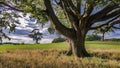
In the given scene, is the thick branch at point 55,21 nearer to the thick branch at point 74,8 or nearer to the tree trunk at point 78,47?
the tree trunk at point 78,47

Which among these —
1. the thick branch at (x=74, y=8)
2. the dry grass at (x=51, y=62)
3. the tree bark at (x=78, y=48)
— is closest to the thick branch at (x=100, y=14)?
the thick branch at (x=74, y=8)

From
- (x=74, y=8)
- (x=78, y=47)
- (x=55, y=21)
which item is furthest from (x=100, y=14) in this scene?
(x=55, y=21)

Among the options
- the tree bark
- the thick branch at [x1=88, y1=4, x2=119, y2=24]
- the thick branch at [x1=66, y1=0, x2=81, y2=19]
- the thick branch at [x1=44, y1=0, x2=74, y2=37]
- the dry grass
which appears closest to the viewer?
the dry grass

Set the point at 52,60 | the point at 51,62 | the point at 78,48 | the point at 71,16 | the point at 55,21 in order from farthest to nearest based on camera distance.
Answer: the point at 71,16
the point at 78,48
the point at 55,21
the point at 52,60
the point at 51,62

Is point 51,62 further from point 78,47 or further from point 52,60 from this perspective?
point 78,47

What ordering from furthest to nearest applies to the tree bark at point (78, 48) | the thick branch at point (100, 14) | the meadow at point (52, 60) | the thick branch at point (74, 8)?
the tree bark at point (78, 48) → the thick branch at point (74, 8) → the thick branch at point (100, 14) → the meadow at point (52, 60)

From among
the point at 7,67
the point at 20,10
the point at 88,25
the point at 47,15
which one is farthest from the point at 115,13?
the point at 7,67

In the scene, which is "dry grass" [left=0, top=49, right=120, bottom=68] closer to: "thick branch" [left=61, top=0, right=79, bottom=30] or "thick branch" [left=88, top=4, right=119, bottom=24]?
"thick branch" [left=88, top=4, right=119, bottom=24]

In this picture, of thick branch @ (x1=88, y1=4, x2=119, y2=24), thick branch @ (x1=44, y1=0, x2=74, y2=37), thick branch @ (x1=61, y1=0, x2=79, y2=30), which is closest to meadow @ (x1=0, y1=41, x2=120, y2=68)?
thick branch @ (x1=44, y1=0, x2=74, y2=37)

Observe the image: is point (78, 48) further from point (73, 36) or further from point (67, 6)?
point (67, 6)

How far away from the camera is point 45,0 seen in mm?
28750

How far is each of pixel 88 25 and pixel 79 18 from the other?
1179 mm

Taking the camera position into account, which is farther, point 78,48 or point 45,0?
point 78,48

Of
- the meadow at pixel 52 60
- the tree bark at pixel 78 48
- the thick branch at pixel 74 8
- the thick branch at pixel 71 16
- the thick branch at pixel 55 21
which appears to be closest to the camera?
the meadow at pixel 52 60
